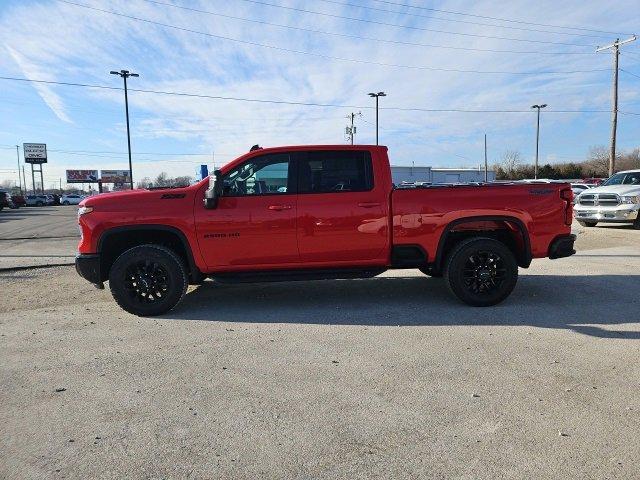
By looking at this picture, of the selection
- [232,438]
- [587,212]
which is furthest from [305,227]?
[587,212]

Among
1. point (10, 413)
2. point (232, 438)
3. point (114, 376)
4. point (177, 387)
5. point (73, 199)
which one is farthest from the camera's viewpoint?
point (73, 199)

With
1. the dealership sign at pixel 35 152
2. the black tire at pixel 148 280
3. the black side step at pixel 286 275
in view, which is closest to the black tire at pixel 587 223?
the black side step at pixel 286 275

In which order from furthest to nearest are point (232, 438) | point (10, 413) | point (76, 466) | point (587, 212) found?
point (587, 212) → point (10, 413) → point (232, 438) → point (76, 466)

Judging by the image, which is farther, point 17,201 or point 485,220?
point 17,201

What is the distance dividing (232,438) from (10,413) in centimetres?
166

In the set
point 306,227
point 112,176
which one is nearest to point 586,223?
point 306,227

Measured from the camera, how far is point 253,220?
219 inches

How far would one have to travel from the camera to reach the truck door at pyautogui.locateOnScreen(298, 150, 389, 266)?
18.4 feet

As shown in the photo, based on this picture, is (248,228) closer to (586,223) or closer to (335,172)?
(335,172)

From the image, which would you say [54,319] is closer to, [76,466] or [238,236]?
[238,236]

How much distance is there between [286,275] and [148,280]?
1658mm

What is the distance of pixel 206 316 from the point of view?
18.5ft

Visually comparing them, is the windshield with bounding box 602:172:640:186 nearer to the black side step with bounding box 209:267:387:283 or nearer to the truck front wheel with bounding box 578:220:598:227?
the truck front wheel with bounding box 578:220:598:227

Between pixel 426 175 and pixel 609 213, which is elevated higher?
pixel 426 175
